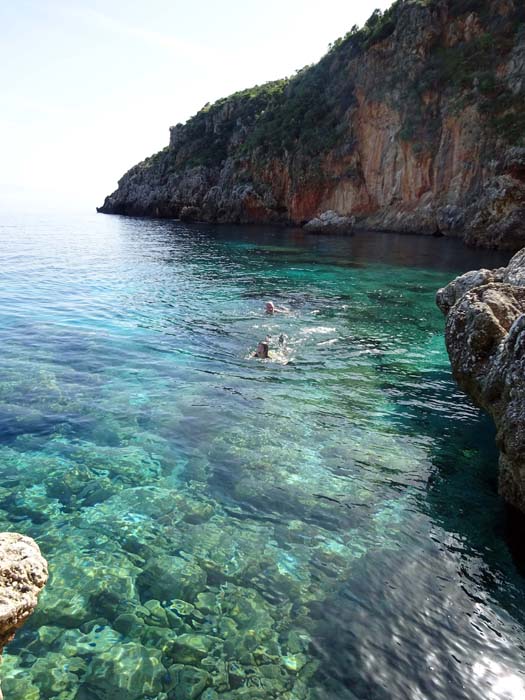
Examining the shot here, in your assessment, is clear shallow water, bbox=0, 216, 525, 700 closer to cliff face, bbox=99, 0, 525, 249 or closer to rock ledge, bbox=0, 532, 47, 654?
rock ledge, bbox=0, 532, 47, 654

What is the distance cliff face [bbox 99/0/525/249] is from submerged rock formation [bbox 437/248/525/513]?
97.6 ft

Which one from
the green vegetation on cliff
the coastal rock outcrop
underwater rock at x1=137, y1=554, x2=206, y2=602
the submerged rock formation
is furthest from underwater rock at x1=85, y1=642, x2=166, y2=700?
the coastal rock outcrop

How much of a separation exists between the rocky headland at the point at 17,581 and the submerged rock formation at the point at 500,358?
5.93 metres

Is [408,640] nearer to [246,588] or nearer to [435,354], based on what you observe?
[246,588]

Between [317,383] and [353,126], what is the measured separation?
53391 millimetres

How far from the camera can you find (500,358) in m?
7.51

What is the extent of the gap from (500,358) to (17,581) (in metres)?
7.05

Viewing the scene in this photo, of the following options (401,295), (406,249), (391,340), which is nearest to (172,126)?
(406,249)

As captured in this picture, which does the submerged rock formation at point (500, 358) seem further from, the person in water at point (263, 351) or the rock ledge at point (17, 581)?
the rock ledge at point (17, 581)

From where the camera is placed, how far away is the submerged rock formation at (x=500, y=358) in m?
6.64

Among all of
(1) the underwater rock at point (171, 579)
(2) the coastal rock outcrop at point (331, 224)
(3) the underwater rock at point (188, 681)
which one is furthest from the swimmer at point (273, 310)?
(2) the coastal rock outcrop at point (331, 224)

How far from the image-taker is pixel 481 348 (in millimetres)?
8820

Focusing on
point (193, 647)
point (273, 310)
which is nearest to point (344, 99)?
point (273, 310)

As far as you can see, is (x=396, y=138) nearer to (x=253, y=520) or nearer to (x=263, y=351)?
(x=263, y=351)
